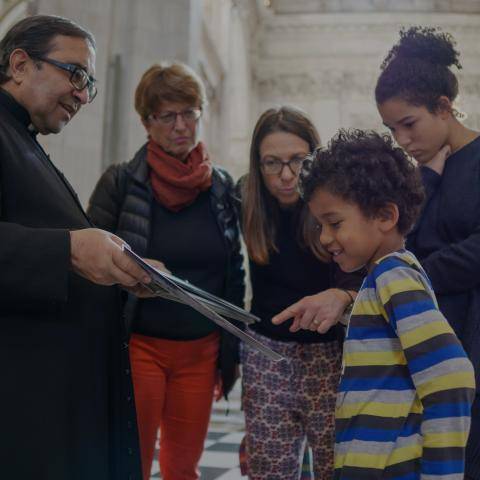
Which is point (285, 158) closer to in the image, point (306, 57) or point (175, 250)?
point (175, 250)

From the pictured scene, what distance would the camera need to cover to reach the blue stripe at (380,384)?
1.31 meters

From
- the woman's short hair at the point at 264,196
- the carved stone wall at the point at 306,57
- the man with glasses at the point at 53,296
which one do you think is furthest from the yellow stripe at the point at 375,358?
the carved stone wall at the point at 306,57

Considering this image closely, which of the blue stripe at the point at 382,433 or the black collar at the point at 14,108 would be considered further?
the black collar at the point at 14,108

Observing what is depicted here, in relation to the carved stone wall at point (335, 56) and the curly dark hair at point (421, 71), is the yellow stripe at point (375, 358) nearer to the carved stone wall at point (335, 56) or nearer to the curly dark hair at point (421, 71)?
the curly dark hair at point (421, 71)

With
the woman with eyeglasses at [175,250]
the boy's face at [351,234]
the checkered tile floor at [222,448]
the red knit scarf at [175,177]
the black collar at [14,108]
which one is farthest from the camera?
the checkered tile floor at [222,448]

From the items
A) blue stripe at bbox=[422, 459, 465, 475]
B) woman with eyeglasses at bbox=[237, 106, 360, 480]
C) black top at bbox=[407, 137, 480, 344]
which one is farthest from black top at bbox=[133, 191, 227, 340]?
blue stripe at bbox=[422, 459, 465, 475]

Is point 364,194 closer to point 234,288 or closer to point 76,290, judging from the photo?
point 76,290

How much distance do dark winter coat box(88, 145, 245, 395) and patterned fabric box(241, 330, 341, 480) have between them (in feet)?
1.03

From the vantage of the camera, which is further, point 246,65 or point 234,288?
point 246,65

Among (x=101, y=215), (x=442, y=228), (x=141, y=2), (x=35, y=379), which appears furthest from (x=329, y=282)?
(x=141, y=2)

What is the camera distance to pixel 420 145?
180cm

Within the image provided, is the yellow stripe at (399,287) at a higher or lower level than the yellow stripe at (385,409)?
higher

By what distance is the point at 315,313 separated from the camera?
1613 mm

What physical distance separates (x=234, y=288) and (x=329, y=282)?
0.45 meters
